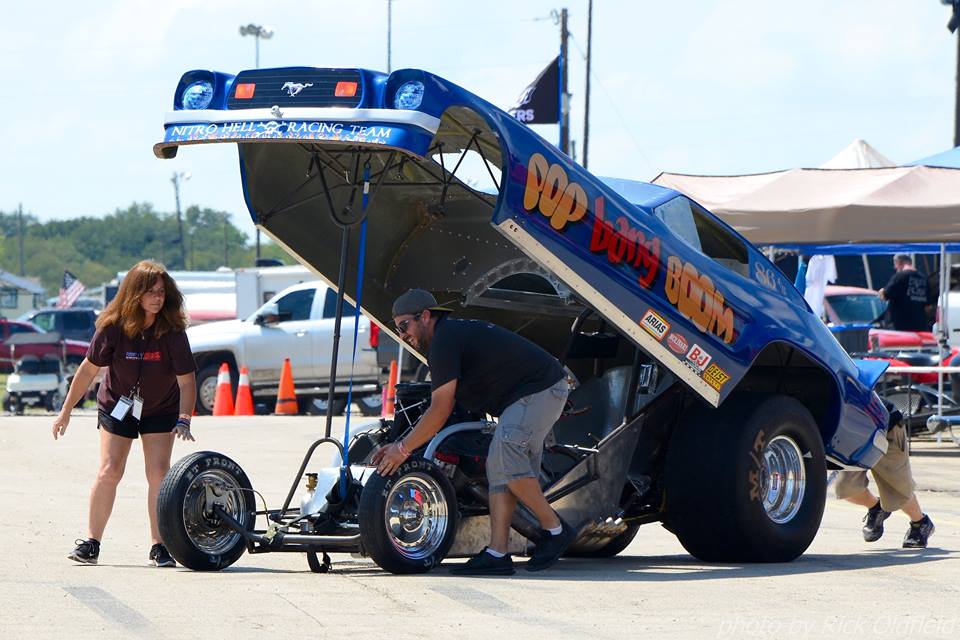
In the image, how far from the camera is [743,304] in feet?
30.3

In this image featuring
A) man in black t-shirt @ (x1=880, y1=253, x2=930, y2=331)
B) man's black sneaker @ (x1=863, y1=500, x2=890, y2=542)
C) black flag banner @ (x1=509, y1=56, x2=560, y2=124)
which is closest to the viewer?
man's black sneaker @ (x1=863, y1=500, x2=890, y2=542)

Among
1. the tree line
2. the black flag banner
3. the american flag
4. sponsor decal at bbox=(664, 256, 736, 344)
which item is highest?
the tree line

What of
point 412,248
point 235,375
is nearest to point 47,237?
point 235,375

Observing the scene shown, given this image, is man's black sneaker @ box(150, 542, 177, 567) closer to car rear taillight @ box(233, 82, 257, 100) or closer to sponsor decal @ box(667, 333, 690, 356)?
car rear taillight @ box(233, 82, 257, 100)

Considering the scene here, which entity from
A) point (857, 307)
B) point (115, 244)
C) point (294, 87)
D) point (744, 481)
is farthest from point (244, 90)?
point (115, 244)

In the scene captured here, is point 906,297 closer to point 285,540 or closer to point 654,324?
point 654,324

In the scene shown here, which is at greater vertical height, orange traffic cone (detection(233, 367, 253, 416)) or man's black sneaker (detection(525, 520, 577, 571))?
orange traffic cone (detection(233, 367, 253, 416))

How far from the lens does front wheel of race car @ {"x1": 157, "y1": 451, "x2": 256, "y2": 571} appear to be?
848cm

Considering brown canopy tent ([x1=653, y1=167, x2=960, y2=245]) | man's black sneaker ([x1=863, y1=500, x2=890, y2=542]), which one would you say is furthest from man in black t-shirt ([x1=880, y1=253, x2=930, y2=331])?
man's black sneaker ([x1=863, y1=500, x2=890, y2=542])

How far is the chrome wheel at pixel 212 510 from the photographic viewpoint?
28.2ft

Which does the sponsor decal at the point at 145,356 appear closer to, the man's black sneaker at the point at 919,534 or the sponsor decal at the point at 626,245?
the sponsor decal at the point at 626,245

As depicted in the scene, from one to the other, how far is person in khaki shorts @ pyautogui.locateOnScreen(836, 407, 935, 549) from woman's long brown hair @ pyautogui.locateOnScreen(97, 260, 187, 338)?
4327mm

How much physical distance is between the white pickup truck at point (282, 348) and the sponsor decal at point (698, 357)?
14.2m

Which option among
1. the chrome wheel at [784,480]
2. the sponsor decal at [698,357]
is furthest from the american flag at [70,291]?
the sponsor decal at [698,357]
